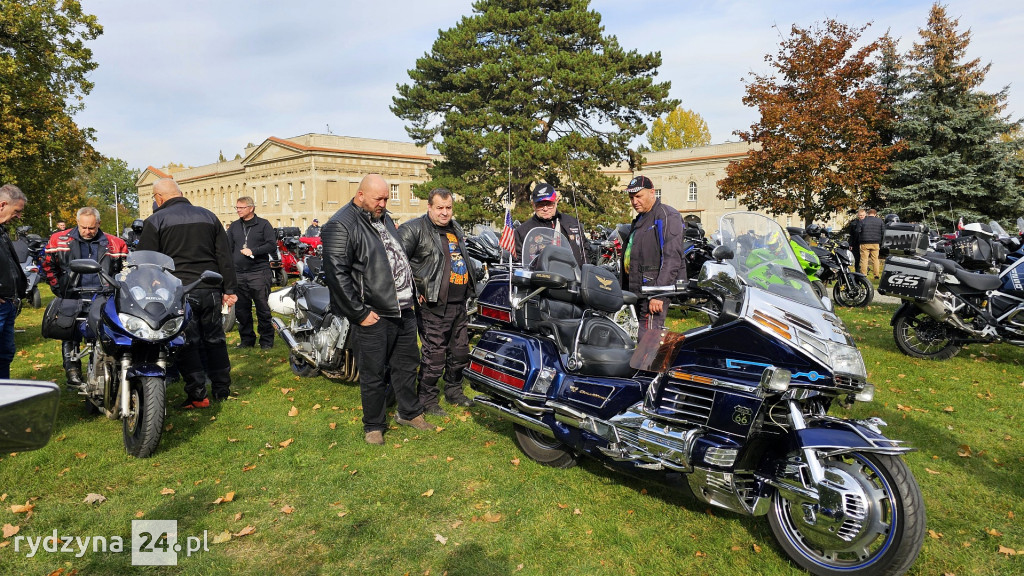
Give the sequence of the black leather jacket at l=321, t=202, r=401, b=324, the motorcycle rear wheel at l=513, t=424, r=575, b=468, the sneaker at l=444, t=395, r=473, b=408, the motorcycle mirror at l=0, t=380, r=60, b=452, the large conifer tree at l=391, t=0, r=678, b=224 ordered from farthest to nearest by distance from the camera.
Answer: the large conifer tree at l=391, t=0, r=678, b=224 → the sneaker at l=444, t=395, r=473, b=408 → the black leather jacket at l=321, t=202, r=401, b=324 → the motorcycle rear wheel at l=513, t=424, r=575, b=468 → the motorcycle mirror at l=0, t=380, r=60, b=452

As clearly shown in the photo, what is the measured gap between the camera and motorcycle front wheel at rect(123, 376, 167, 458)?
13.3ft

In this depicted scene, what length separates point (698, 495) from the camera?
2936 millimetres

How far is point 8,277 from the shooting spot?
14.6 ft

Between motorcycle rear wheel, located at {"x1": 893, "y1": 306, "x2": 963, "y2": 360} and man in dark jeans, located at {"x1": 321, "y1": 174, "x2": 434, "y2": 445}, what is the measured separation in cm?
584

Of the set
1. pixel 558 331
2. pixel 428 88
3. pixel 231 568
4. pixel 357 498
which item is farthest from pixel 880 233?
pixel 428 88

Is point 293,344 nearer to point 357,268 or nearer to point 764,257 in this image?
point 357,268

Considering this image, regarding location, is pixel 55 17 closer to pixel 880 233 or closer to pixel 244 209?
pixel 244 209

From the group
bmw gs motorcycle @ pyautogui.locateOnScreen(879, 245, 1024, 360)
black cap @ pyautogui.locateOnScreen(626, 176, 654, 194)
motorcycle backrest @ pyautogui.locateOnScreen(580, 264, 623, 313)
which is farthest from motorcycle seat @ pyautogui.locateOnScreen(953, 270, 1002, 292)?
motorcycle backrest @ pyautogui.locateOnScreen(580, 264, 623, 313)

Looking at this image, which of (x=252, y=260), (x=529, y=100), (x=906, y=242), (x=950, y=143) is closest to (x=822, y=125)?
(x=950, y=143)

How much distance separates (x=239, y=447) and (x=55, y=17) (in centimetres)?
2360

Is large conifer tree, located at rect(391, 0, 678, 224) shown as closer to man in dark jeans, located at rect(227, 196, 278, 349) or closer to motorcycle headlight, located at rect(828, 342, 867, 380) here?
man in dark jeans, located at rect(227, 196, 278, 349)

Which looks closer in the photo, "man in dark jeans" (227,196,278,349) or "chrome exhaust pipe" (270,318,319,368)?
"chrome exhaust pipe" (270,318,319,368)

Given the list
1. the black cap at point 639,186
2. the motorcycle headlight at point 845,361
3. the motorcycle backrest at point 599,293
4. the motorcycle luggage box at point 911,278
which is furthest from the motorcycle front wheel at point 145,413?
the motorcycle luggage box at point 911,278

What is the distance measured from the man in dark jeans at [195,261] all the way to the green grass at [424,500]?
0.45m
